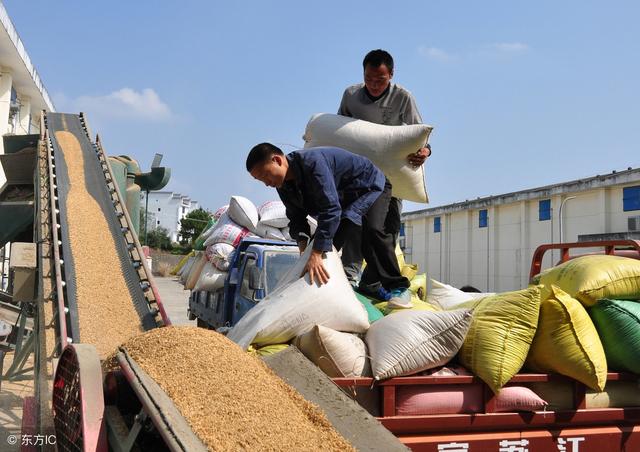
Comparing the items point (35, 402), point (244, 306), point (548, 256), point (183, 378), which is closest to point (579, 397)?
point (183, 378)

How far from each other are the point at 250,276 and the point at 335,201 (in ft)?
10.4

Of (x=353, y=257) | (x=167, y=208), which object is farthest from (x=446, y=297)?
(x=167, y=208)

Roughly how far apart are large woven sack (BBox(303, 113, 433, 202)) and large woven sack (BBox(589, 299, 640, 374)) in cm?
154

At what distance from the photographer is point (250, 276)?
5.98 m

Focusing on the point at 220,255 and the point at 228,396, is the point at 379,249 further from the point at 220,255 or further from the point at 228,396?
the point at 220,255

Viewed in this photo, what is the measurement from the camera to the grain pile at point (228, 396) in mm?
1670

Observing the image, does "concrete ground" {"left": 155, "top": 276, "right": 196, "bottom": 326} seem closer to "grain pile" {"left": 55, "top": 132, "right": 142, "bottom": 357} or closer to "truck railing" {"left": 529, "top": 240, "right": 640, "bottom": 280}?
"grain pile" {"left": 55, "top": 132, "right": 142, "bottom": 357}

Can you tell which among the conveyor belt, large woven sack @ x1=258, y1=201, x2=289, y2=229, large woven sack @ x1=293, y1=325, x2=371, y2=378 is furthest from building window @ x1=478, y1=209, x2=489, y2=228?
large woven sack @ x1=293, y1=325, x2=371, y2=378

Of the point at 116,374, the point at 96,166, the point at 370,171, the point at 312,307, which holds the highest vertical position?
the point at 96,166

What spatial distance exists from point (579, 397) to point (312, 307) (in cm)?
139

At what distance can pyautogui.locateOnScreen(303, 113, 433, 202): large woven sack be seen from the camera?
3756mm

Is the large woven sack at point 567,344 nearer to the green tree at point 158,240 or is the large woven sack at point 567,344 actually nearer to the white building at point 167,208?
the green tree at point 158,240

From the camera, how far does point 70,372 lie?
6.81ft

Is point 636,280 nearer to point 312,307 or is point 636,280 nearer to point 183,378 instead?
point 312,307
